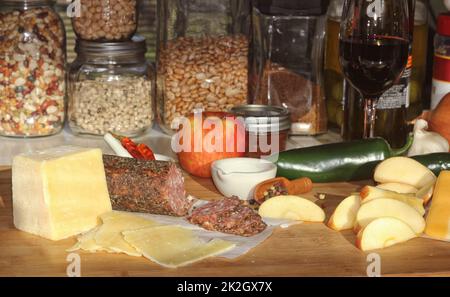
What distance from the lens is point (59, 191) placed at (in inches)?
61.1

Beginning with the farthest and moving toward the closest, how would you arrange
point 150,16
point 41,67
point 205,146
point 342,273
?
point 150,16 → point 41,67 → point 205,146 → point 342,273

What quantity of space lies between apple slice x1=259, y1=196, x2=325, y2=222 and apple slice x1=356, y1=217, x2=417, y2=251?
13 centimetres

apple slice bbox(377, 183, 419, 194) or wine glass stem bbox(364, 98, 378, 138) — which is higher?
wine glass stem bbox(364, 98, 378, 138)

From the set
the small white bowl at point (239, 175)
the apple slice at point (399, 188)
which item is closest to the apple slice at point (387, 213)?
the apple slice at point (399, 188)

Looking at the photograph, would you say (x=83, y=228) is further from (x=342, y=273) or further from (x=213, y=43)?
(x=213, y=43)

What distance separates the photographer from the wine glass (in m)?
1.79

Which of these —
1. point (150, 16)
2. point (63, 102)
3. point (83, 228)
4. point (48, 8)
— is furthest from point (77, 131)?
point (83, 228)

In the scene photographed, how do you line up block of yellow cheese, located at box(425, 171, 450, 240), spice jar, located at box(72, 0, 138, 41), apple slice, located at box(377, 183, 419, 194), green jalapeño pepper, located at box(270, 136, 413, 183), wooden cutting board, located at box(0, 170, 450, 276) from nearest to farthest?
wooden cutting board, located at box(0, 170, 450, 276) → block of yellow cheese, located at box(425, 171, 450, 240) → apple slice, located at box(377, 183, 419, 194) → green jalapeño pepper, located at box(270, 136, 413, 183) → spice jar, located at box(72, 0, 138, 41)

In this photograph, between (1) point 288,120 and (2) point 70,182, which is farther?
(1) point 288,120

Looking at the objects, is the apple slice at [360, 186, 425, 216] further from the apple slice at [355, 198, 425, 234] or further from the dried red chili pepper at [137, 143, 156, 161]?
the dried red chili pepper at [137, 143, 156, 161]

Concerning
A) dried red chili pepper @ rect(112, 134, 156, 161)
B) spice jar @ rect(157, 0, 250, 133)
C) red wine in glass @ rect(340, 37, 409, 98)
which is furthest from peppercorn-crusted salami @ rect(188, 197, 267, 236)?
spice jar @ rect(157, 0, 250, 133)

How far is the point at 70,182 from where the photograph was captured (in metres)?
1.57

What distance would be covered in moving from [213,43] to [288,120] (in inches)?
10.5

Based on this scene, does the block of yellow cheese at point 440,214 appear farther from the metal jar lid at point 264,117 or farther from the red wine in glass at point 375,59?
the metal jar lid at point 264,117
